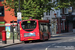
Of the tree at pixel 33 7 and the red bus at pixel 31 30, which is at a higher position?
the tree at pixel 33 7

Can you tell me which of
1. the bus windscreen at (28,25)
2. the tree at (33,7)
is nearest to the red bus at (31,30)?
A: the bus windscreen at (28,25)

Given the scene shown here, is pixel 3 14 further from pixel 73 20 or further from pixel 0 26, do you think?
pixel 73 20

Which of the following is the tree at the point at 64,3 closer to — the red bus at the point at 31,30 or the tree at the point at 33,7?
the tree at the point at 33,7

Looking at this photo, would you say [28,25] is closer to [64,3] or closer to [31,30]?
[31,30]

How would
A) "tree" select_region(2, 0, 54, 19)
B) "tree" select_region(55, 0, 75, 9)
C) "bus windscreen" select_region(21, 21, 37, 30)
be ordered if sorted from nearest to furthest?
"bus windscreen" select_region(21, 21, 37, 30), "tree" select_region(2, 0, 54, 19), "tree" select_region(55, 0, 75, 9)

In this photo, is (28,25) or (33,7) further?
(33,7)

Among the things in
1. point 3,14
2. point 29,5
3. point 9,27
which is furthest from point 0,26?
point 29,5

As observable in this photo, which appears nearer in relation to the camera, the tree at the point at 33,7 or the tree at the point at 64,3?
the tree at the point at 33,7

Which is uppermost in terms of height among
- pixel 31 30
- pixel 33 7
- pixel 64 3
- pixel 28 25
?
pixel 64 3

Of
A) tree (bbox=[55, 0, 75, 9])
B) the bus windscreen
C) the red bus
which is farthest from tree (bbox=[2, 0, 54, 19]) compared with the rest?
the bus windscreen

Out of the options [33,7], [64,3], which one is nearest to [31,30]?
[33,7]

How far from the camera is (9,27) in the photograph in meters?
35.9

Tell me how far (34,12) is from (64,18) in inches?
1090

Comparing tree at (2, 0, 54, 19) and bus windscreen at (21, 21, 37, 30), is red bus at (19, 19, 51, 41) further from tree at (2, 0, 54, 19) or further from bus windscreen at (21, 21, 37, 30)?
tree at (2, 0, 54, 19)
